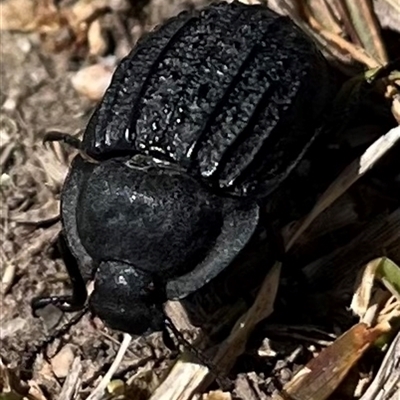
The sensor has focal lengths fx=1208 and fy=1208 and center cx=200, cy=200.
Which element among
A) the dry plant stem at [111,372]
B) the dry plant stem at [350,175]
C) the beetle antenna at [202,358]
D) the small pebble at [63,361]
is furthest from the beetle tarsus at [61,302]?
the dry plant stem at [350,175]

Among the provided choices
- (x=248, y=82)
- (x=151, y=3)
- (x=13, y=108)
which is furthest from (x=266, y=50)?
(x=13, y=108)

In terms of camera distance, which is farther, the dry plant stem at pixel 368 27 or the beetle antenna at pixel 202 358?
the dry plant stem at pixel 368 27

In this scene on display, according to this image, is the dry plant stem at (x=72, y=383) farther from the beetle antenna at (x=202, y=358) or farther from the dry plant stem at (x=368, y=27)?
the dry plant stem at (x=368, y=27)

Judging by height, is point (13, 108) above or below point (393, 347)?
above

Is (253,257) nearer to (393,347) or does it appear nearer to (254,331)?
(254,331)

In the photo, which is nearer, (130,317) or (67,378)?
(130,317)

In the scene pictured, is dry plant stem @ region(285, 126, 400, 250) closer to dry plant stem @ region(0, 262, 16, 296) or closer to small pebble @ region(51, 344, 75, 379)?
small pebble @ region(51, 344, 75, 379)

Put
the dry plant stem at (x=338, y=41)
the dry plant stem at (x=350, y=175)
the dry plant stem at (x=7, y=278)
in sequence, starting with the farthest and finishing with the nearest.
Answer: the dry plant stem at (x=7, y=278), the dry plant stem at (x=338, y=41), the dry plant stem at (x=350, y=175)

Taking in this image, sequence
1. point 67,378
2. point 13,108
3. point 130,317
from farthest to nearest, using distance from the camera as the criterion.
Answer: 1. point 13,108
2. point 67,378
3. point 130,317
